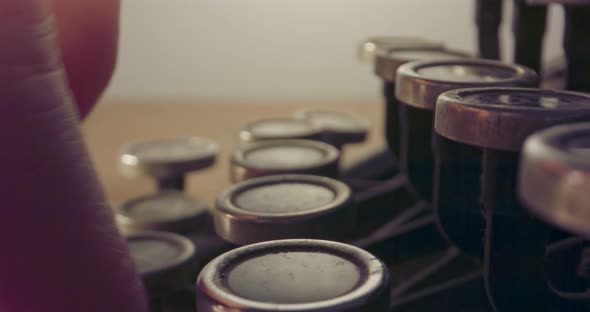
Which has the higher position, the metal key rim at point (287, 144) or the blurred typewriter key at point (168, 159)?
the metal key rim at point (287, 144)

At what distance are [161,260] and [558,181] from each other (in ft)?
3.34

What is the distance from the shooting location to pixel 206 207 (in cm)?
177

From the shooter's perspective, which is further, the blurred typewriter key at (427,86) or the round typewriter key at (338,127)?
the round typewriter key at (338,127)

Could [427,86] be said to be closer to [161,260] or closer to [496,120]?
[496,120]

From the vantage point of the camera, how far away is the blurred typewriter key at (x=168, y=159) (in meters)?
1.77

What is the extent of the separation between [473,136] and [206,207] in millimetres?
1117

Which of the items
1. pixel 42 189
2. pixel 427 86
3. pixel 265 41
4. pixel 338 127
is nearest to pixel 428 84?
pixel 427 86

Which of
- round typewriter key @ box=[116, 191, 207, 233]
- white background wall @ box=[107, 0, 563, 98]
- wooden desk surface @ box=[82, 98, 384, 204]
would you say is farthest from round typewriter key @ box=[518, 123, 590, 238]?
white background wall @ box=[107, 0, 563, 98]

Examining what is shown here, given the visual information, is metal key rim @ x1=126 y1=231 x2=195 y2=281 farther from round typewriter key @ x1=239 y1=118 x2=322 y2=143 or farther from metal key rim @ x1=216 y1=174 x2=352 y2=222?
round typewriter key @ x1=239 y1=118 x2=322 y2=143

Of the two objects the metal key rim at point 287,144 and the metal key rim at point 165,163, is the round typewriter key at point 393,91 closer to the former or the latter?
the metal key rim at point 287,144

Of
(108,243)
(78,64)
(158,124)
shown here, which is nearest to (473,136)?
(108,243)

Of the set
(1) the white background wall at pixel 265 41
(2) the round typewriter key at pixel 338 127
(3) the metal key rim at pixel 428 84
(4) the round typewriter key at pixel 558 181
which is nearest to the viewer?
(4) the round typewriter key at pixel 558 181

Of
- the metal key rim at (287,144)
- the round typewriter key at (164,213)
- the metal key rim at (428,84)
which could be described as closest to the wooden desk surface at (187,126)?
the round typewriter key at (164,213)

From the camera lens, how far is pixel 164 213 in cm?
171
